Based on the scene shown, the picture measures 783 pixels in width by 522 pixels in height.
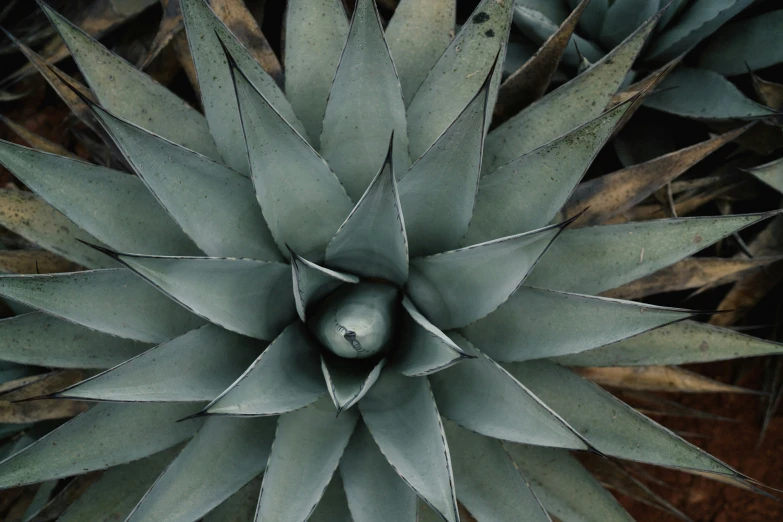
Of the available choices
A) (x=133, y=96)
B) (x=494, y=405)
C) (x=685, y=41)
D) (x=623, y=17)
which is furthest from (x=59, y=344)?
(x=685, y=41)

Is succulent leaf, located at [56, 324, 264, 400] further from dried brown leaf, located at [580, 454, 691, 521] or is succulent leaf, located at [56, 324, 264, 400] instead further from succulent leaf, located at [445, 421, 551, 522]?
dried brown leaf, located at [580, 454, 691, 521]

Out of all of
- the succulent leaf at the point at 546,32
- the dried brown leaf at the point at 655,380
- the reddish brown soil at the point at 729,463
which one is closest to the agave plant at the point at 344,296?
the dried brown leaf at the point at 655,380

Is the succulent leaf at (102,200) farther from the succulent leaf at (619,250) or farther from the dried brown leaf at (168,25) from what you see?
the succulent leaf at (619,250)

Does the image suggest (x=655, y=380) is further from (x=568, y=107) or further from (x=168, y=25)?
(x=168, y=25)

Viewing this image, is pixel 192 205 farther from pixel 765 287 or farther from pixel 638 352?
pixel 765 287

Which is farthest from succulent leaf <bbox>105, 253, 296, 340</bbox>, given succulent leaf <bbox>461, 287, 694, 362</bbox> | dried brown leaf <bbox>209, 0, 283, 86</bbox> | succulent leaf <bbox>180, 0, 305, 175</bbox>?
dried brown leaf <bbox>209, 0, 283, 86</bbox>

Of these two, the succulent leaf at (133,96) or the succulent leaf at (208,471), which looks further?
the succulent leaf at (133,96)

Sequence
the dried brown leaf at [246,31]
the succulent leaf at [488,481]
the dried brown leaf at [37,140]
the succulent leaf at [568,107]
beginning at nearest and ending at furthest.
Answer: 1. the succulent leaf at [488,481]
2. the succulent leaf at [568,107]
3. the dried brown leaf at [246,31]
4. the dried brown leaf at [37,140]
